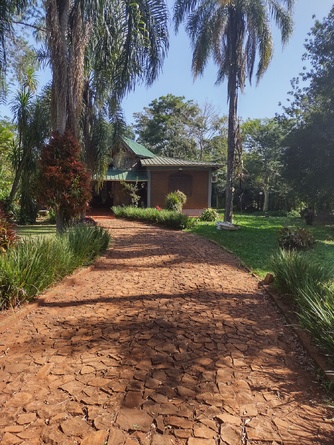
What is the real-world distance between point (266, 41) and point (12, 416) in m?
15.5

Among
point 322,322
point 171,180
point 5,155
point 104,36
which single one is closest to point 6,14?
point 104,36

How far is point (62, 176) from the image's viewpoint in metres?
7.32

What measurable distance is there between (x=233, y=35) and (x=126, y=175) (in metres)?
11.9

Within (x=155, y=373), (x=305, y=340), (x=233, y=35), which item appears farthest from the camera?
(x=233, y=35)

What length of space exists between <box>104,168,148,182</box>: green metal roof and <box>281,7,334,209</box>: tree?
10.5 m

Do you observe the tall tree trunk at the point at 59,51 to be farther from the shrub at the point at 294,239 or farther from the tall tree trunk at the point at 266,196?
the tall tree trunk at the point at 266,196

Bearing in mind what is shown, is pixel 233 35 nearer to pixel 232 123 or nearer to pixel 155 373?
pixel 232 123

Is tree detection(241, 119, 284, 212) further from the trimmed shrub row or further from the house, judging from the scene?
the trimmed shrub row

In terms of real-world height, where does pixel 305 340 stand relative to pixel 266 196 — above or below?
below

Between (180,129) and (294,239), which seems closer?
(294,239)

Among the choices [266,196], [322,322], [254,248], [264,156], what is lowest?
[254,248]

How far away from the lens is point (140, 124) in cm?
3953

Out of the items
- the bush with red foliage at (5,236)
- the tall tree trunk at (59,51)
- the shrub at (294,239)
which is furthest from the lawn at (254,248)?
the tall tree trunk at (59,51)

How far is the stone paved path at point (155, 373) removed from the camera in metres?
2.10
